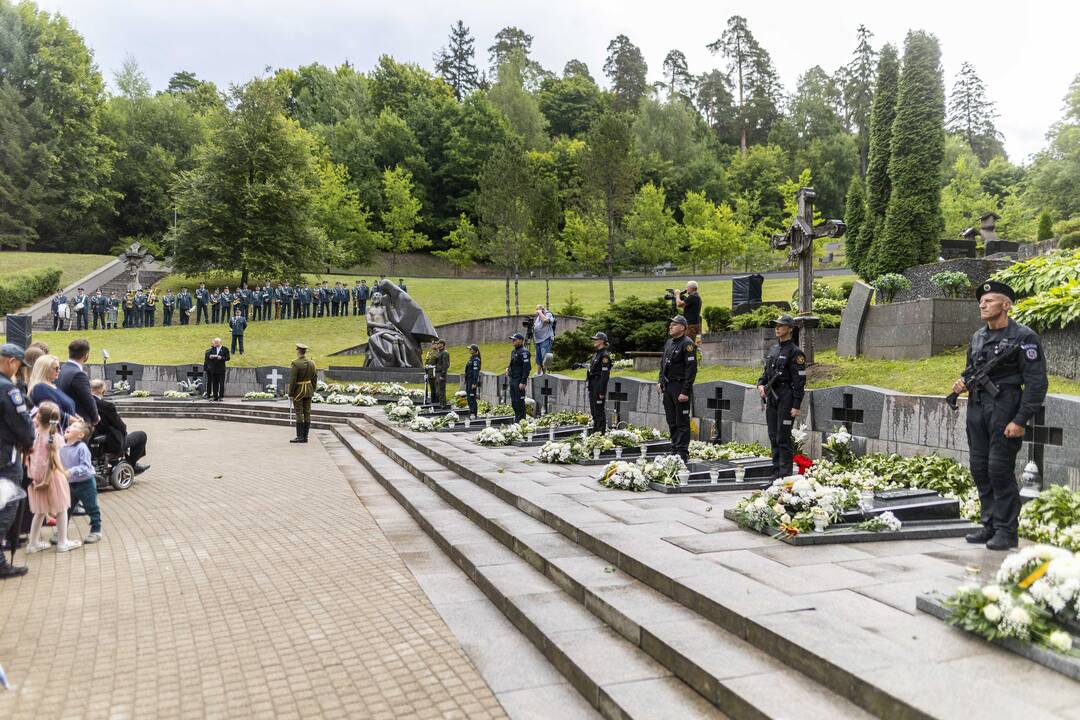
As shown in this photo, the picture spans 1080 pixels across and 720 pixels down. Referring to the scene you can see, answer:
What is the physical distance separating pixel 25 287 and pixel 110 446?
35.5 meters

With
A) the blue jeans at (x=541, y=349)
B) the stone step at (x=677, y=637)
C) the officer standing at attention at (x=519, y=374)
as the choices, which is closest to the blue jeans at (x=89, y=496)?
the stone step at (x=677, y=637)

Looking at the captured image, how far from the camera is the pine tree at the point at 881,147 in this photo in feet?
108

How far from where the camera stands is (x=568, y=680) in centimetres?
412

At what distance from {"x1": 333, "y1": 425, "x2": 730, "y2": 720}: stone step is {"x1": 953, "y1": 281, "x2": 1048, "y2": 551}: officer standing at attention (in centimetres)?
294

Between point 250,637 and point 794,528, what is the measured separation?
13.1 feet

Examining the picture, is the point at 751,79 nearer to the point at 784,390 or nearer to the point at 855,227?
the point at 855,227

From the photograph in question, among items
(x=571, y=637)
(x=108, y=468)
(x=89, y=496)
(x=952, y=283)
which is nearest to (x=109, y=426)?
(x=108, y=468)

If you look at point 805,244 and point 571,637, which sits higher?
point 805,244

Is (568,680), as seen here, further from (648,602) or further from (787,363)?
(787,363)

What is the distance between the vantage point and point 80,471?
7023 millimetres

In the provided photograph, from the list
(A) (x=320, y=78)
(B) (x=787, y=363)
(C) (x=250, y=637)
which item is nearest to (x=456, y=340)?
(B) (x=787, y=363)

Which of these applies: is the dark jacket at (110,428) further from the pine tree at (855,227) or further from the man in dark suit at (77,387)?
the pine tree at (855,227)

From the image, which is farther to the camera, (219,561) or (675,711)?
(219,561)

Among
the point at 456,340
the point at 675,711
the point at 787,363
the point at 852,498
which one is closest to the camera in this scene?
the point at 675,711
